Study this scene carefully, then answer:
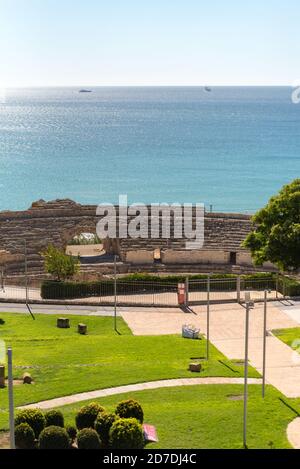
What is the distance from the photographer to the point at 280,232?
3928 cm

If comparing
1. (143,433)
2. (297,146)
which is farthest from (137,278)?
(297,146)

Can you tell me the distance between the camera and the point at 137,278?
5034 centimetres

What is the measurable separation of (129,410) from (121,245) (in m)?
34.9

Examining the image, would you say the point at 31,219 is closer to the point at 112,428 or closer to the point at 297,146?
the point at 112,428

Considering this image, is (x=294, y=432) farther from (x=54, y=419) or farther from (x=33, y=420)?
(x=33, y=420)

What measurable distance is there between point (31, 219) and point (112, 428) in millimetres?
38602

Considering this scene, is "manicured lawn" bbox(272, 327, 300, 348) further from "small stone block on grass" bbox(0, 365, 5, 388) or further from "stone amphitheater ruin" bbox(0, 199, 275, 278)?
"stone amphitheater ruin" bbox(0, 199, 275, 278)

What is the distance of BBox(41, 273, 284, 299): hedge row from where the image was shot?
160ft

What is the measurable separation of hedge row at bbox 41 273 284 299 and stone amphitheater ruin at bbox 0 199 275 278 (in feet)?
15.1

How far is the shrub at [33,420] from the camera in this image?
25203 millimetres

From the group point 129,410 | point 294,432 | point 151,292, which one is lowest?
point 294,432

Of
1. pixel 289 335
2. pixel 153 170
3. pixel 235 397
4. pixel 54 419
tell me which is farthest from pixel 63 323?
pixel 153 170

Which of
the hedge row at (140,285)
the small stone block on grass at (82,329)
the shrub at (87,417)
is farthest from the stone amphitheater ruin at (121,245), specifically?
the shrub at (87,417)

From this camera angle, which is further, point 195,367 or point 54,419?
point 195,367
